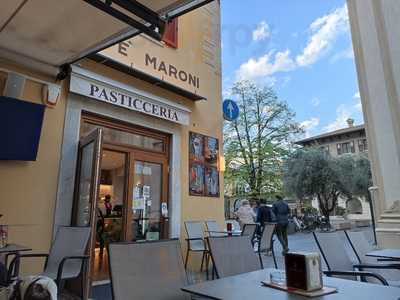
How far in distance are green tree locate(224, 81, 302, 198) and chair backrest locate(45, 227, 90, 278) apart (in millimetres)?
14296

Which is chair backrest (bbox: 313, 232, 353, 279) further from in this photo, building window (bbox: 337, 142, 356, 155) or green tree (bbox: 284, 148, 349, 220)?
building window (bbox: 337, 142, 356, 155)

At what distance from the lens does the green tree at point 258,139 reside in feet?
56.6

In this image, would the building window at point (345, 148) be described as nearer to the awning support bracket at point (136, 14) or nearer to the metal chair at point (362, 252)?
the metal chair at point (362, 252)

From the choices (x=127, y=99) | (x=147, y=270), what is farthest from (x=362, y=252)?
(x=127, y=99)

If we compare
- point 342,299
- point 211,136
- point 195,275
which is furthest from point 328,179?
point 342,299

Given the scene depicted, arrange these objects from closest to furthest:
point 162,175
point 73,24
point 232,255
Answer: point 232,255, point 73,24, point 162,175

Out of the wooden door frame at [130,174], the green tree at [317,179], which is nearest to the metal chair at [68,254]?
the wooden door frame at [130,174]

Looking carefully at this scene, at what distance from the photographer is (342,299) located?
123 centimetres

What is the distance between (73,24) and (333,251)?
11.0 ft

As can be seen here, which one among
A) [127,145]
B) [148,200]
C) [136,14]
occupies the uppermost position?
[136,14]

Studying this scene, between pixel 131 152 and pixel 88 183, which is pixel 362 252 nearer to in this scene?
pixel 88 183

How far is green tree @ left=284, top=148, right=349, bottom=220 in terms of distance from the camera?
16.5 meters

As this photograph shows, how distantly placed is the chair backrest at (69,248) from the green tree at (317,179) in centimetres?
1502

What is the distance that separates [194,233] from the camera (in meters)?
5.34
